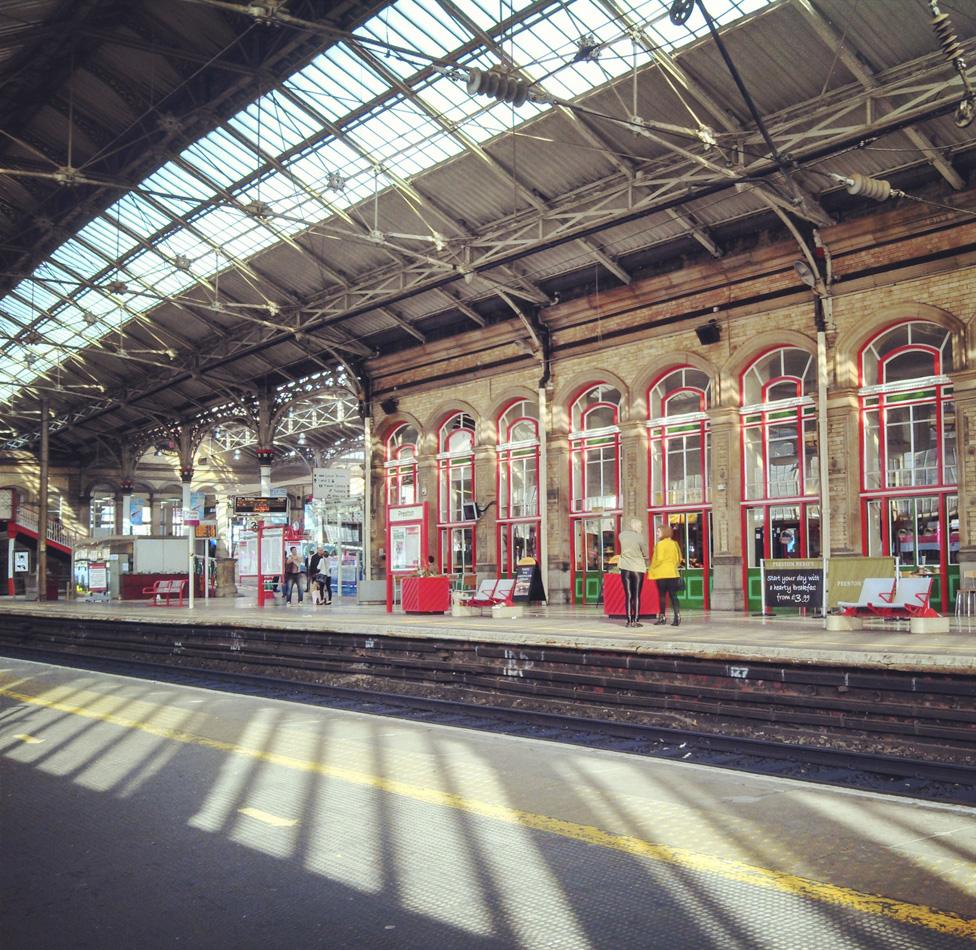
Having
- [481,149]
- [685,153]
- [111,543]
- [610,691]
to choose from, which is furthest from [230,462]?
[610,691]

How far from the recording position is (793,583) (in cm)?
1617

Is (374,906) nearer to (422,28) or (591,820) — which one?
(591,820)

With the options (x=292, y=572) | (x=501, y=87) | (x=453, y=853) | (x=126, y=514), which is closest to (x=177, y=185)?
(x=292, y=572)

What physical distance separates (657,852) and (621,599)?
12.5m

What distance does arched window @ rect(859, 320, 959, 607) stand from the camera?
17.5m

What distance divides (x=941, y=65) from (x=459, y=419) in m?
14.7

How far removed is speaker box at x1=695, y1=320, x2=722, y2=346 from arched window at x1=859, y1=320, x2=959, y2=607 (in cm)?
300

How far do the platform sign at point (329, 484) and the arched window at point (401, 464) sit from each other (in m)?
2.96

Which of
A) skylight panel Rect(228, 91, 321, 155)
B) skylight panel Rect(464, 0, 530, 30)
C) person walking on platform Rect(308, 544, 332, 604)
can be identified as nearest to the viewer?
skylight panel Rect(464, 0, 530, 30)

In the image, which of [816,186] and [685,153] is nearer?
[685,153]

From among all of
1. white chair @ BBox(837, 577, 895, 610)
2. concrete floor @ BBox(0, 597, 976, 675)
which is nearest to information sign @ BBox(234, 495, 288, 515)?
concrete floor @ BBox(0, 597, 976, 675)

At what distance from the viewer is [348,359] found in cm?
2883

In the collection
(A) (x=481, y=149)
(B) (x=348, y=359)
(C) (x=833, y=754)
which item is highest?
(A) (x=481, y=149)

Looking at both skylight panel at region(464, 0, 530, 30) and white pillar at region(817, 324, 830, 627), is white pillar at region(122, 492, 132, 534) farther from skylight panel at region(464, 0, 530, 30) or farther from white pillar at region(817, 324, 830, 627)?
white pillar at region(817, 324, 830, 627)
